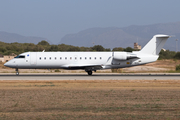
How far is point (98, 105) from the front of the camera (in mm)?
13812

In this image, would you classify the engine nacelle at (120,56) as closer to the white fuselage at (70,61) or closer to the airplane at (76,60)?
the airplane at (76,60)

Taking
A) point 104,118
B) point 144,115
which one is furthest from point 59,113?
point 144,115

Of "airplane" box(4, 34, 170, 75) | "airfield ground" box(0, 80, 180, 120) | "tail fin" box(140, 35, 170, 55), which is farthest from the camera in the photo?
"tail fin" box(140, 35, 170, 55)

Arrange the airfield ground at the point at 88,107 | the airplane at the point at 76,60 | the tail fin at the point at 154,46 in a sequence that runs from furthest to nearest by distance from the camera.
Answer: the tail fin at the point at 154,46
the airplane at the point at 76,60
the airfield ground at the point at 88,107

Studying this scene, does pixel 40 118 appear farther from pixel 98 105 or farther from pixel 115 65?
pixel 115 65

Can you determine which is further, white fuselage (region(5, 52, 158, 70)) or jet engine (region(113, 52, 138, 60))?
white fuselage (region(5, 52, 158, 70))

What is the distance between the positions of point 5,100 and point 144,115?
Answer: 26.0ft

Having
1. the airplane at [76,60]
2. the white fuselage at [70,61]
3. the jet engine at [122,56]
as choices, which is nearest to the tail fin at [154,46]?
the airplane at [76,60]

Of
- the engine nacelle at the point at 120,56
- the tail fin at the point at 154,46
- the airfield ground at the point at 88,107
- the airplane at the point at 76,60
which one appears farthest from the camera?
the tail fin at the point at 154,46

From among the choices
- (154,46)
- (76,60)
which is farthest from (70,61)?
(154,46)

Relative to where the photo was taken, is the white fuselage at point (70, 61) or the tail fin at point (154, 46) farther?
the tail fin at point (154, 46)

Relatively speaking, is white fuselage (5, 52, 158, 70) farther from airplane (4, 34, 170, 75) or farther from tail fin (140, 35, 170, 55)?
tail fin (140, 35, 170, 55)

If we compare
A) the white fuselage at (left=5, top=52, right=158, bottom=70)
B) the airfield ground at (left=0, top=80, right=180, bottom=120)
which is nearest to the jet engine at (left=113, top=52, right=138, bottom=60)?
the white fuselage at (left=5, top=52, right=158, bottom=70)

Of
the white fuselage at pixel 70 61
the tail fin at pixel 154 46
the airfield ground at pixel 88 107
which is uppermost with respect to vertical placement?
the tail fin at pixel 154 46
